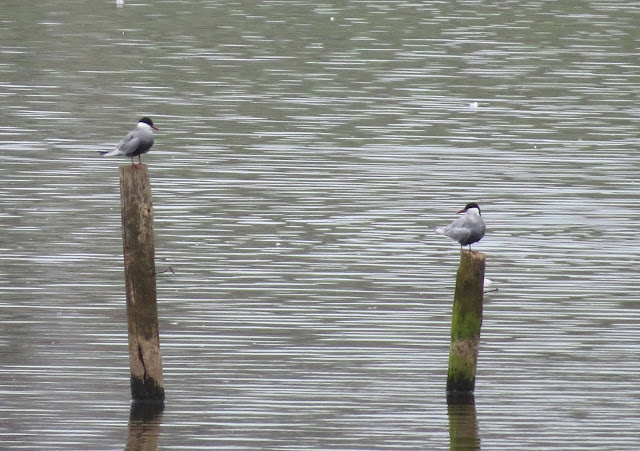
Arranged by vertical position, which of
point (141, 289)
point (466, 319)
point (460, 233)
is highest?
point (141, 289)

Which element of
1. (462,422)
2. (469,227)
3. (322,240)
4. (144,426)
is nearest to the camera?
(144,426)

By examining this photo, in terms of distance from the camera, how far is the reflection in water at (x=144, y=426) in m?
11.1

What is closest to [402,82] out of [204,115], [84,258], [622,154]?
[204,115]

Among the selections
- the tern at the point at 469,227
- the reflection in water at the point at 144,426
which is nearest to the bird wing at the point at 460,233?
the tern at the point at 469,227

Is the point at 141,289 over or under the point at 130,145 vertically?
under

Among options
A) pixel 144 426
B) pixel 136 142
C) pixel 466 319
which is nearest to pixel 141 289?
pixel 144 426

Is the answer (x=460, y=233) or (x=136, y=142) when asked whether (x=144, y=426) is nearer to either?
(x=136, y=142)

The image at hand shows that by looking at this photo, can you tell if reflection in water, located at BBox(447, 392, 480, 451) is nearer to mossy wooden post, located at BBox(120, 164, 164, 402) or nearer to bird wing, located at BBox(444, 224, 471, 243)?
bird wing, located at BBox(444, 224, 471, 243)

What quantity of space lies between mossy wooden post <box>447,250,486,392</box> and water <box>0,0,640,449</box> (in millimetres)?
260

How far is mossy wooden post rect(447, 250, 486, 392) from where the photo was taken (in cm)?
1194

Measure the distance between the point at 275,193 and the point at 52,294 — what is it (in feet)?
19.5

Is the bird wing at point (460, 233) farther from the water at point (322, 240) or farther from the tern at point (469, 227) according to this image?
the water at point (322, 240)

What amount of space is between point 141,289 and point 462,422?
105 inches

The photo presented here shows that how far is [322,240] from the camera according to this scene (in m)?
18.0
